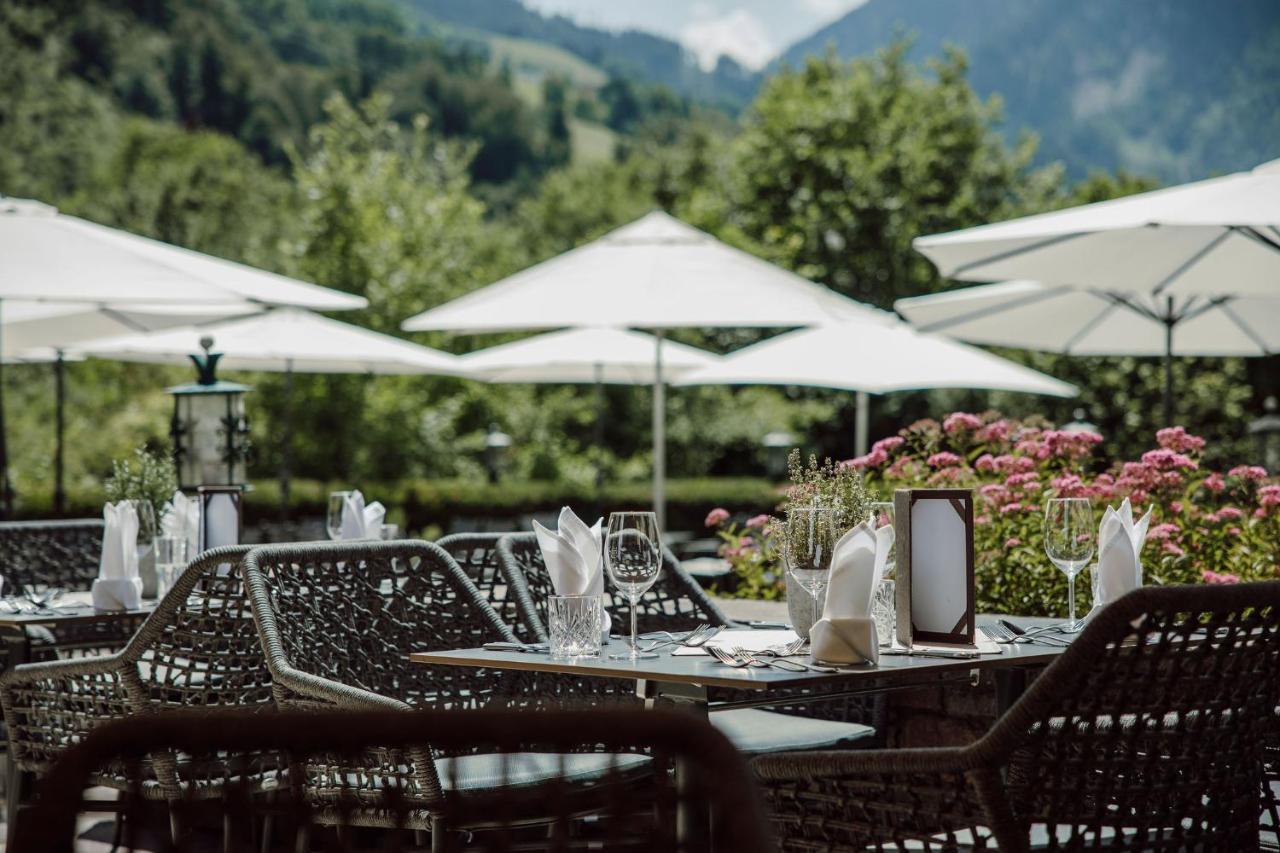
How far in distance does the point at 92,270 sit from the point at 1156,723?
435 centimetres

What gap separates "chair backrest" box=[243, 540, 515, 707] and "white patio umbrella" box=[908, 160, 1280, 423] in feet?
9.02

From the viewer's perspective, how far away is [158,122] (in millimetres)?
47188

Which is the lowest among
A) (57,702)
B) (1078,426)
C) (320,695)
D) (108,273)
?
(57,702)

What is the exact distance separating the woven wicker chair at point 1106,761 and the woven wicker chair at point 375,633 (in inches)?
25.9

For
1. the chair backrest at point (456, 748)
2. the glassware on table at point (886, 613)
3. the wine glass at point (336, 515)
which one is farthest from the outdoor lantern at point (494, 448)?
the chair backrest at point (456, 748)

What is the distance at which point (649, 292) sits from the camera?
22.5ft

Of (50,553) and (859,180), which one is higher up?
(859,180)

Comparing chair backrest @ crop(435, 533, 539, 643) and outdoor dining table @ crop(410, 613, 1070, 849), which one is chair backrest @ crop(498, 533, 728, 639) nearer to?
chair backrest @ crop(435, 533, 539, 643)

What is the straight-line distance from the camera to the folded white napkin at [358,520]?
4902 mm

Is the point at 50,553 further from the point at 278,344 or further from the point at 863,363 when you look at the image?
the point at 863,363

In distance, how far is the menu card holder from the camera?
9.76 ft

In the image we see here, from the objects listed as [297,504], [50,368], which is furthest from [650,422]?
[50,368]

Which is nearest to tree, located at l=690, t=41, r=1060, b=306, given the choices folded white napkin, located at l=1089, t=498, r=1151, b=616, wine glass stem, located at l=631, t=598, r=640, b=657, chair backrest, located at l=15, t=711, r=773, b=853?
A: folded white napkin, located at l=1089, t=498, r=1151, b=616

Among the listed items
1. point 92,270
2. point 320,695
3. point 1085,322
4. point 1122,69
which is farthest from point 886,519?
point 1122,69
